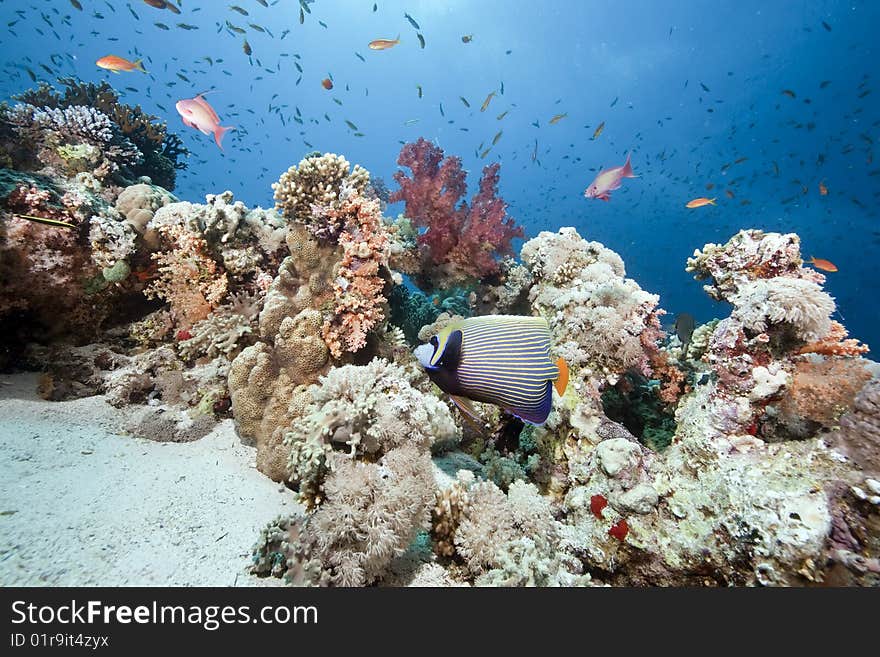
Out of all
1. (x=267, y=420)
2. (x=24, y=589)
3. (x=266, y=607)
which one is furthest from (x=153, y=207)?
(x=266, y=607)

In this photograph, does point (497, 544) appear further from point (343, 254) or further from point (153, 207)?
point (153, 207)

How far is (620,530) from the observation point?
274 cm

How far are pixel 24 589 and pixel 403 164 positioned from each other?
6.87 metres

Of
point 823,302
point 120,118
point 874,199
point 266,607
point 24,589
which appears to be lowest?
point 24,589

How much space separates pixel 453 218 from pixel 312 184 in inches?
109

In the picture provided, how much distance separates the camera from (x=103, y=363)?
4.46m

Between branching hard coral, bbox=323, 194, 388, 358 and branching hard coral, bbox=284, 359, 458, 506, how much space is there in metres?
0.85

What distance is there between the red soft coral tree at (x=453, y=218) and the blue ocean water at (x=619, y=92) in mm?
5574

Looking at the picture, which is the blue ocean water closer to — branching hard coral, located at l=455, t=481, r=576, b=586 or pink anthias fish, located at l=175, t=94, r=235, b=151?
pink anthias fish, located at l=175, t=94, r=235, b=151

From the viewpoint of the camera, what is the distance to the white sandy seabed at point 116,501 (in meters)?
1.99

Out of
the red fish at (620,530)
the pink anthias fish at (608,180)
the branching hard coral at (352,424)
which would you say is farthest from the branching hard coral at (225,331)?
the pink anthias fish at (608,180)

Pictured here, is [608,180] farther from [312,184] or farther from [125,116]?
[125,116]

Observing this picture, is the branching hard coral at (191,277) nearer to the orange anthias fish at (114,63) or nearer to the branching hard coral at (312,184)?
the branching hard coral at (312,184)

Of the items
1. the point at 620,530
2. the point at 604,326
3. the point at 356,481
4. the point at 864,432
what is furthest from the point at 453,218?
the point at 864,432
